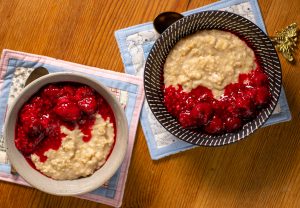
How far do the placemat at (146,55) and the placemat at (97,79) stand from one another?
28 millimetres

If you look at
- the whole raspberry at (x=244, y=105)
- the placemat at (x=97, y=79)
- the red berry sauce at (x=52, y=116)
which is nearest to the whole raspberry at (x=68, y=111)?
the red berry sauce at (x=52, y=116)

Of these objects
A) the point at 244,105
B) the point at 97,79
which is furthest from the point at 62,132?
the point at 244,105

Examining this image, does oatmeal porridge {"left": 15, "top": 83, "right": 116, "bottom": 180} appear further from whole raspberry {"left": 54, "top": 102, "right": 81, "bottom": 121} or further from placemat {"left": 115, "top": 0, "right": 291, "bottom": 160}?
placemat {"left": 115, "top": 0, "right": 291, "bottom": 160}

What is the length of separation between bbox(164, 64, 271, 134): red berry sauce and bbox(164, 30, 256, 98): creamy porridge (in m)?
0.01

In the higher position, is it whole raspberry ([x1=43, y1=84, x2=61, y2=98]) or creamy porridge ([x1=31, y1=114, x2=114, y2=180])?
whole raspberry ([x1=43, y1=84, x2=61, y2=98])

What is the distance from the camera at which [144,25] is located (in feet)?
3.75

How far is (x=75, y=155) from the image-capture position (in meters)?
1.01

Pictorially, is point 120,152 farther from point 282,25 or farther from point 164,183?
point 282,25

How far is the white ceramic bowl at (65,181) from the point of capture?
3.23 feet

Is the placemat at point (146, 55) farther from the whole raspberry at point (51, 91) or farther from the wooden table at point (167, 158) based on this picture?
the whole raspberry at point (51, 91)

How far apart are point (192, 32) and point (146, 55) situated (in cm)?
13

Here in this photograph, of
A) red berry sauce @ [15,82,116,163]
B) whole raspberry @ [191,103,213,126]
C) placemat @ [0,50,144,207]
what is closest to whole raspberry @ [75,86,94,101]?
red berry sauce @ [15,82,116,163]

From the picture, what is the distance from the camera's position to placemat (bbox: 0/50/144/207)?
3.71 ft

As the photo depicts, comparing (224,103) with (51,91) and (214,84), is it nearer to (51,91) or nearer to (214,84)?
(214,84)
